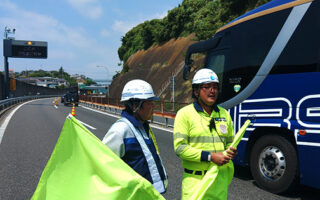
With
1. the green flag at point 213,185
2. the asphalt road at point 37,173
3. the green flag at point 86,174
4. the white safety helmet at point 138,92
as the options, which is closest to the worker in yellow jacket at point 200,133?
the green flag at point 213,185

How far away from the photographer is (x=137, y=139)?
2.22m

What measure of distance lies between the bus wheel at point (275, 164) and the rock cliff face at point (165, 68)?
29480mm

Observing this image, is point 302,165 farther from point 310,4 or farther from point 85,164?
point 85,164

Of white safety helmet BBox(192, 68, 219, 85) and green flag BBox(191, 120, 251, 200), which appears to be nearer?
green flag BBox(191, 120, 251, 200)

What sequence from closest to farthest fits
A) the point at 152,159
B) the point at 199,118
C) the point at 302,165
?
the point at 152,159, the point at 199,118, the point at 302,165

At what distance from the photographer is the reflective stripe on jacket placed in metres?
2.18

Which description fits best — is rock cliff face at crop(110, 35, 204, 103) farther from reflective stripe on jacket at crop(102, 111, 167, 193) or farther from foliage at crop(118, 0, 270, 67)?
reflective stripe on jacket at crop(102, 111, 167, 193)

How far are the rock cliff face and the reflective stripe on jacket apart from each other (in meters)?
32.6

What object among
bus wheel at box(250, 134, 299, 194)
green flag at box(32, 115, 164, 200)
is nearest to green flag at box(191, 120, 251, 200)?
green flag at box(32, 115, 164, 200)

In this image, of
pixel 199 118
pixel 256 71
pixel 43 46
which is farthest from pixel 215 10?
pixel 199 118

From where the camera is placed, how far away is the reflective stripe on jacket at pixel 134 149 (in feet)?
7.14

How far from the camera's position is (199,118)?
284 cm

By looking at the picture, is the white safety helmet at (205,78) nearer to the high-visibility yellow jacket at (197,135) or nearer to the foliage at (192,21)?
the high-visibility yellow jacket at (197,135)

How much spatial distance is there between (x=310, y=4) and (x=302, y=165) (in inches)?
103
